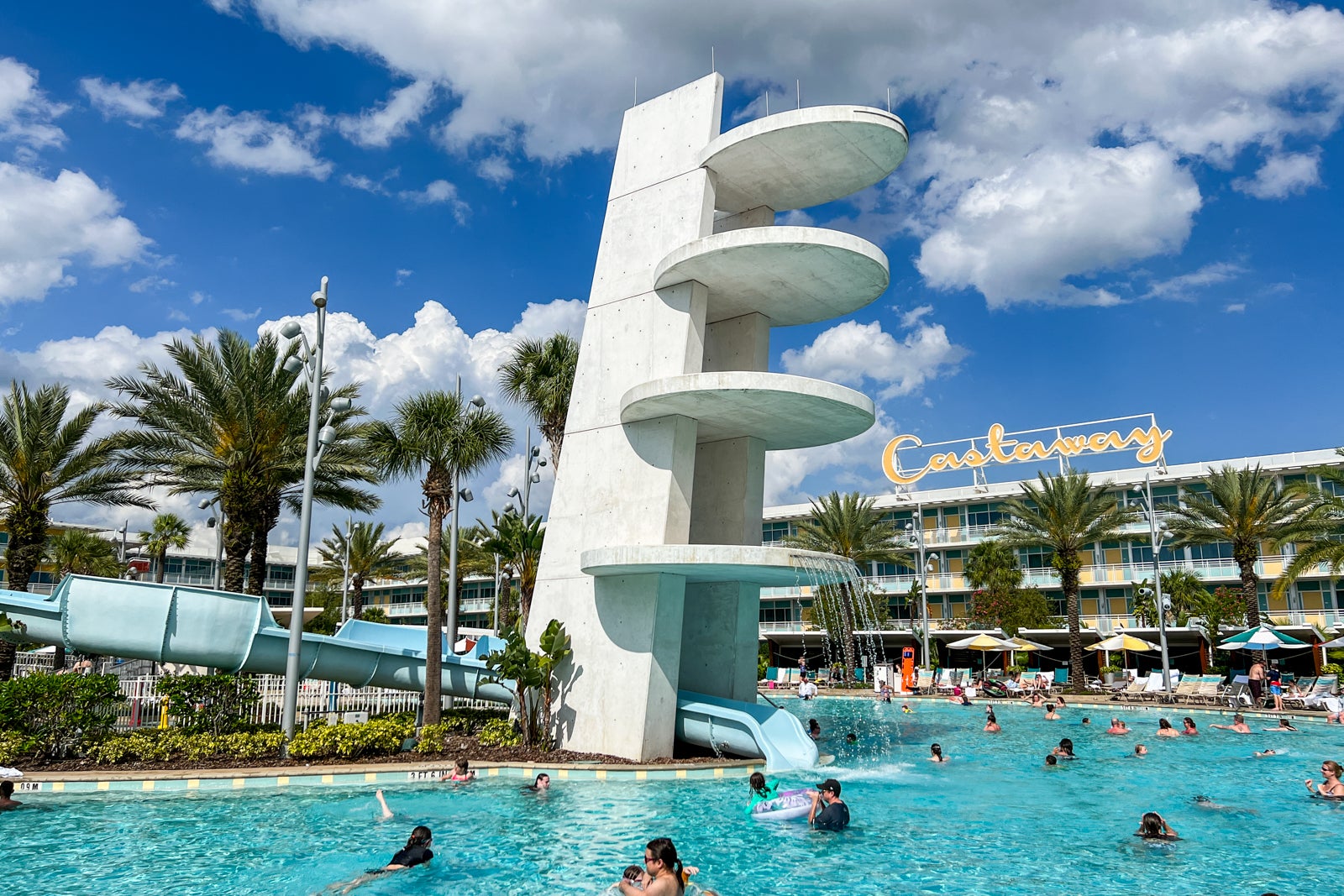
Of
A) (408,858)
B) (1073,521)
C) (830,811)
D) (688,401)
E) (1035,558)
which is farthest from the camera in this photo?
(1035,558)

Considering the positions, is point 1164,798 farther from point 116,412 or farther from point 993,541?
point 993,541

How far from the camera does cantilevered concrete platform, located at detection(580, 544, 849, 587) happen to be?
16.9m

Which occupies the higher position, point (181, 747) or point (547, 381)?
point (547, 381)

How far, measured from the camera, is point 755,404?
18.5m

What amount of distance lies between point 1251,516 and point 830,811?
104 ft

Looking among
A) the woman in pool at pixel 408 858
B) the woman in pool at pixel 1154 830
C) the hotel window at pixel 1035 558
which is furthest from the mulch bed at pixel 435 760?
the hotel window at pixel 1035 558

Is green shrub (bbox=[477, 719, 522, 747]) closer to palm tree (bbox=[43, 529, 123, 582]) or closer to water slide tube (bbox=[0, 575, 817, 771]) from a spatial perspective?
water slide tube (bbox=[0, 575, 817, 771])

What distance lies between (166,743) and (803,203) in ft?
61.9

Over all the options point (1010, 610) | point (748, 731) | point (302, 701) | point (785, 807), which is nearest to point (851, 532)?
point (1010, 610)

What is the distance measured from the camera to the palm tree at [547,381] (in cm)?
2888

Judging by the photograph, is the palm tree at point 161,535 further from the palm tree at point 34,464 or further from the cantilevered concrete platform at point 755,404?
the cantilevered concrete platform at point 755,404

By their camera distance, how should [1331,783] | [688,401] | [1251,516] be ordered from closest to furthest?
[1331,783] → [688,401] → [1251,516]

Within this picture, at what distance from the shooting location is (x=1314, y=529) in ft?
119

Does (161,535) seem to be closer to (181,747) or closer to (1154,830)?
(181,747)
